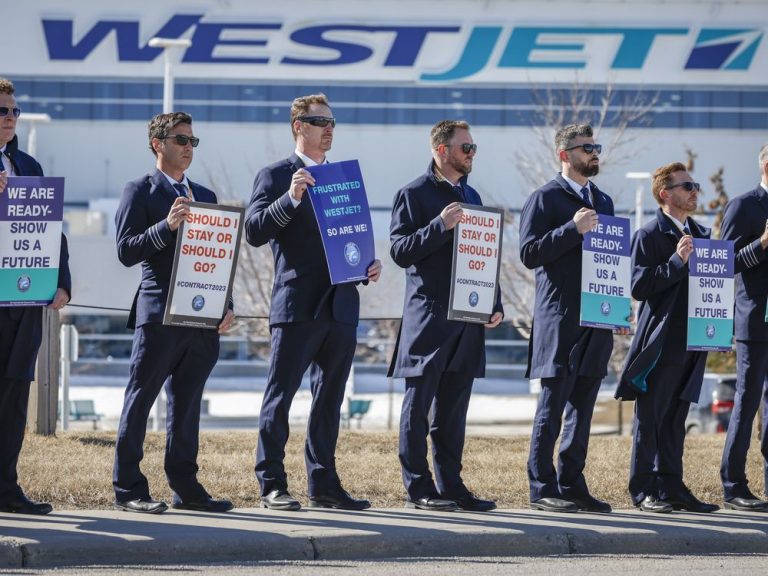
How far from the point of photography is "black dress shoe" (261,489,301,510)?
8.34 metres

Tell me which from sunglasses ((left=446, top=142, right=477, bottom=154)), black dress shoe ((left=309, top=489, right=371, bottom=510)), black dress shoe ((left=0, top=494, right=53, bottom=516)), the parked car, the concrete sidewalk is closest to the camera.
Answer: the concrete sidewalk

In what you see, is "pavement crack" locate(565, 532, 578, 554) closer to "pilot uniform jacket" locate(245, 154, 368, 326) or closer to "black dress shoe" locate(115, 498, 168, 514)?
"pilot uniform jacket" locate(245, 154, 368, 326)

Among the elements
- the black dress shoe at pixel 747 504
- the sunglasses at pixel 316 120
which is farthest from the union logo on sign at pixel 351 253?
the black dress shoe at pixel 747 504

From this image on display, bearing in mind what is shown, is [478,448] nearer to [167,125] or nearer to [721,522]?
[721,522]

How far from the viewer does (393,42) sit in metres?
57.2

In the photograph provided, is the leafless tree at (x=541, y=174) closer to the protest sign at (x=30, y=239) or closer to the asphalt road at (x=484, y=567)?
the asphalt road at (x=484, y=567)

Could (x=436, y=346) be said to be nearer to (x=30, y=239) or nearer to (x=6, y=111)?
(x=30, y=239)

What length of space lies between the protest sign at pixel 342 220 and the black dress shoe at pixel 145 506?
5.25ft

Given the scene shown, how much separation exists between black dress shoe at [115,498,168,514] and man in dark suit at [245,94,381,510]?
673mm

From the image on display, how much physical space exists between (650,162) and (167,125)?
4885 centimetres

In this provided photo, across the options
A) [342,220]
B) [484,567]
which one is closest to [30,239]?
[342,220]

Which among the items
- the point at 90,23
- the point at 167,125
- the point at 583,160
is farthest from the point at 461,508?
A: the point at 90,23

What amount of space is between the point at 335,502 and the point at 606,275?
2.16m

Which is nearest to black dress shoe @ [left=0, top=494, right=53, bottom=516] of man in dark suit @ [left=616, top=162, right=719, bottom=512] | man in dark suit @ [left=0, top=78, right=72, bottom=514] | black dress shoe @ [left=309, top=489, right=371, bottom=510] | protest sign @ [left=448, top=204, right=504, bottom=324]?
man in dark suit @ [left=0, top=78, right=72, bottom=514]
